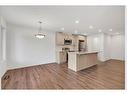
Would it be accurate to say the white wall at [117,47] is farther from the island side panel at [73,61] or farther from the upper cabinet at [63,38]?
the island side panel at [73,61]

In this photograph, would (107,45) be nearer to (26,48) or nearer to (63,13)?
(63,13)

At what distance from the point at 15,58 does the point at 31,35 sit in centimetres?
164

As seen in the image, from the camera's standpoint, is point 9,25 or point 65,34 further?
point 65,34

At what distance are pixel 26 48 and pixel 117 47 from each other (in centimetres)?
807

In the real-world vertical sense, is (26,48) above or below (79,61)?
above

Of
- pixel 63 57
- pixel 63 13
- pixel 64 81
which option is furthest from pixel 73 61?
pixel 63 13

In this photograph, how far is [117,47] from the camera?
8352 millimetres

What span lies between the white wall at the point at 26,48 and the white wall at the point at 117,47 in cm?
613

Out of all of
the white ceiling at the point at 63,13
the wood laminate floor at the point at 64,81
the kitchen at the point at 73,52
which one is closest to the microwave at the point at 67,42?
the kitchen at the point at 73,52

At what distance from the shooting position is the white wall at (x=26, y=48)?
4.58 meters

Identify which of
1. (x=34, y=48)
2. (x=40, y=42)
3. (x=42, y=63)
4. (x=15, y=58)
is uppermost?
(x=40, y=42)
